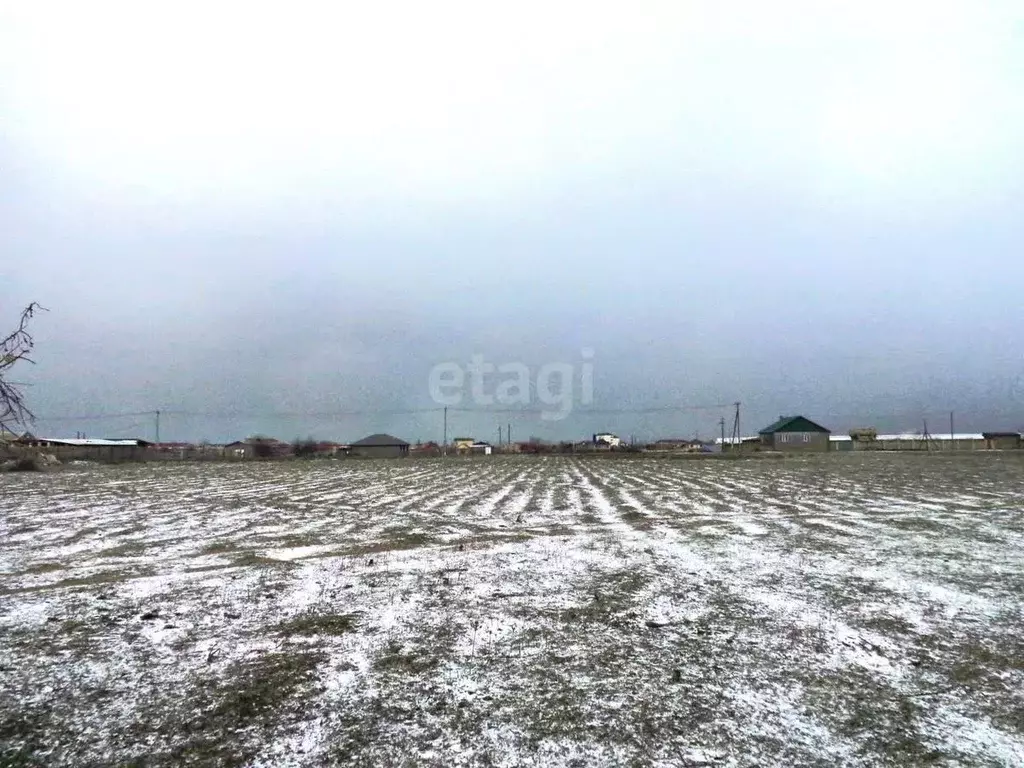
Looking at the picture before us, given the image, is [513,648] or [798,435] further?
[798,435]

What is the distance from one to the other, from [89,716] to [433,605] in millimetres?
3452

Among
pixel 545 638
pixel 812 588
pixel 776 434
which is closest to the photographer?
pixel 545 638

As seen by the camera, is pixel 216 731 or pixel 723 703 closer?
pixel 216 731

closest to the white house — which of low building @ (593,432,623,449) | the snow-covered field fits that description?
low building @ (593,432,623,449)

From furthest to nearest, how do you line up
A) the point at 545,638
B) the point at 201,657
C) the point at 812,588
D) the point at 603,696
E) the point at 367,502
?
the point at 367,502 → the point at 812,588 → the point at 545,638 → the point at 201,657 → the point at 603,696

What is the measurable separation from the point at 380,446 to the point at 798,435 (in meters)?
72.8

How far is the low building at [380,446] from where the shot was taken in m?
110

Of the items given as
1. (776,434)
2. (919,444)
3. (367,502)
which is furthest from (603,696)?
(919,444)

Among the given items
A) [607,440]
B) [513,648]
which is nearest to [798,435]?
[607,440]

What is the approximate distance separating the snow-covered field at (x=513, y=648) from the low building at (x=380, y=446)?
99.4 m

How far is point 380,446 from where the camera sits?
112 meters

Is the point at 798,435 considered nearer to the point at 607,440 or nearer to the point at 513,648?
the point at 607,440

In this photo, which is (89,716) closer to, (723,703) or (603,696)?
(603,696)

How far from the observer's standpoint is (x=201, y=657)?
5477 mm
